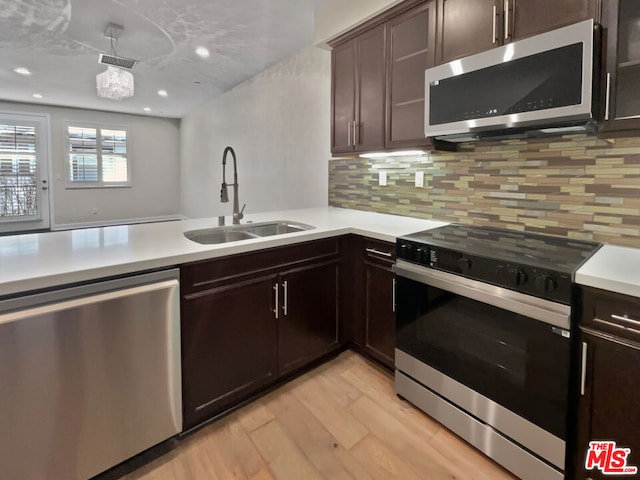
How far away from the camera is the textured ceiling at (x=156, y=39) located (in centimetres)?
288

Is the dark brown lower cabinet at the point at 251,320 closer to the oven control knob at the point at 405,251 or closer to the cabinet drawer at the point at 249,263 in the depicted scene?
the cabinet drawer at the point at 249,263

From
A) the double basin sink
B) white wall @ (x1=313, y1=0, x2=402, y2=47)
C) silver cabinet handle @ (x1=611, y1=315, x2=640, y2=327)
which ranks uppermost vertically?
white wall @ (x1=313, y1=0, x2=402, y2=47)

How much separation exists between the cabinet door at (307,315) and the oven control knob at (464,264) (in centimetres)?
87

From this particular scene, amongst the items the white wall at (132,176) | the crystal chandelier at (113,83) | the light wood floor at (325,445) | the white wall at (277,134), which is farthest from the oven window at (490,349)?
the white wall at (132,176)

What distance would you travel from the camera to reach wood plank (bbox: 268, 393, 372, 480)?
4.89 ft

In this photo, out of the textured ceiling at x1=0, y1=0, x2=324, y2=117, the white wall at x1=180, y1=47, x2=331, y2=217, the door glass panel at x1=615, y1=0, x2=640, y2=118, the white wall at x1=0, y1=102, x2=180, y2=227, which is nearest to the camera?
the door glass panel at x1=615, y1=0, x2=640, y2=118

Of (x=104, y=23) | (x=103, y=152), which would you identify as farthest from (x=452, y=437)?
(x=103, y=152)

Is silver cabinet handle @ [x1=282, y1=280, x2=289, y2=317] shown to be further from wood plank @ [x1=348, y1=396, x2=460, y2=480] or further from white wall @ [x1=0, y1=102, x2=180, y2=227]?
white wall @ [x1=0, y1=102, x2=180, y2=227]

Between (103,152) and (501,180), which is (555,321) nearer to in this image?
(501,180)

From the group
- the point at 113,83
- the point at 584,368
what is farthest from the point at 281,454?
the point at 113,83

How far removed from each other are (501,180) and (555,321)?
103cm

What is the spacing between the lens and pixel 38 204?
736cm

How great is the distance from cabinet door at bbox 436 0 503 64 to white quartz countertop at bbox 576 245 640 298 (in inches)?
43.6

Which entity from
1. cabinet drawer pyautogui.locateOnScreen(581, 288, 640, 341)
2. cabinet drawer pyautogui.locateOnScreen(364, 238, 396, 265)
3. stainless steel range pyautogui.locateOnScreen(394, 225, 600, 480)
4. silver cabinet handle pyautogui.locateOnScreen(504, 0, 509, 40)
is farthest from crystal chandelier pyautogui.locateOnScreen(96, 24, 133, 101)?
cabinet drawer pyautogui.locateOnScreen(581, 288, 640, 341)
